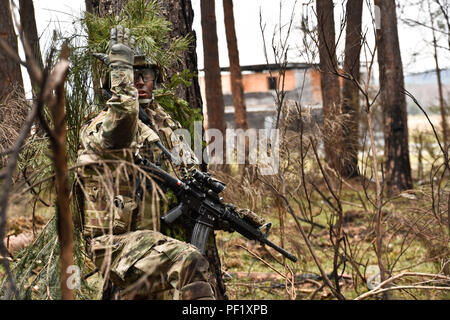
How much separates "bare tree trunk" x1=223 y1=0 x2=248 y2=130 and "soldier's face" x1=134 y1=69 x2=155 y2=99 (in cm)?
866

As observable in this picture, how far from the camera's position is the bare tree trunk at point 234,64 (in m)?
11.8

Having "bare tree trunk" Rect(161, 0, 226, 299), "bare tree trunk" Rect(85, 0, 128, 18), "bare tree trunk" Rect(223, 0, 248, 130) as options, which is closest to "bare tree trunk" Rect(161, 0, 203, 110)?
"bare tree trunk" Rect(161, 0, 226, 299)

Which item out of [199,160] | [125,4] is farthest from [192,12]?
[199,160]

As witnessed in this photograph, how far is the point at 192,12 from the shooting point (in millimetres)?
4449

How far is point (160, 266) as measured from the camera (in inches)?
118

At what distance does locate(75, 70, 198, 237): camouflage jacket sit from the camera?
9.21 ft

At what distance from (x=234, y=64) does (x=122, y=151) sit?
379 inches

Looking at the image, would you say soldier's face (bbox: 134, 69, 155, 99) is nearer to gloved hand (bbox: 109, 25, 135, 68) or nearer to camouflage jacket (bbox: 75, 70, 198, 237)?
camouflage jacket (bbox: 75, 70, 198, 237)

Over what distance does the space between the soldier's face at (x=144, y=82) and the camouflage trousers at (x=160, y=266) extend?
0.97 metres

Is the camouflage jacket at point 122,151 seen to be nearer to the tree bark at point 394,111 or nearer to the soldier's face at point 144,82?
the soldier's face at point 144,82

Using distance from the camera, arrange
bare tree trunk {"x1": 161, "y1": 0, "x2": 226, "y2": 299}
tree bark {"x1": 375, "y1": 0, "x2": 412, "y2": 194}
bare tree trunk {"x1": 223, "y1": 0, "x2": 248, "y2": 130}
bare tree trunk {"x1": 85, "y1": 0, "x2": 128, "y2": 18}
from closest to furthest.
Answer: bare tree trunk {"x1": 85, "y1": 0, "x2": 128, "y2": 18}
bare tree trunk {"x1": 161, "y1": 0, "x2": 226, "y2": 299}
tree bark {"x1": 375, "y1": 0, "x2": 412, "y2": 194}
bare tree trunk {"x1": 223, "y1": 0, "x2": 248, "y2": 130}

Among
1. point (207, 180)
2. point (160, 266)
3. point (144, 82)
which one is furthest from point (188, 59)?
point (160, 266)
